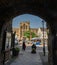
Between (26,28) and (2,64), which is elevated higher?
(26,28)

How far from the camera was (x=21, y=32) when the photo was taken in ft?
374

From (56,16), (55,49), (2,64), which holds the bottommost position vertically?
(2,64)

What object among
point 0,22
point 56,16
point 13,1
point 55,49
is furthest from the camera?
point 0,22

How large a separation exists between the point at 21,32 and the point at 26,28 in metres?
3.24

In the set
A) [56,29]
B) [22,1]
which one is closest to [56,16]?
[56,29]

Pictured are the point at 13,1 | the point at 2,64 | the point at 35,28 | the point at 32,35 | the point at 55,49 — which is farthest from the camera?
the point at 35,28

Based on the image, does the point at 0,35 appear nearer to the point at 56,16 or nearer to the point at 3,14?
the point at 3,14

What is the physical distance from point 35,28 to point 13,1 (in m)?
114

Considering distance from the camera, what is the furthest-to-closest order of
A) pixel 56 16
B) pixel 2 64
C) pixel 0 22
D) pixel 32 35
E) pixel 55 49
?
pixel 32 35 → pixel 2 64 → pixel 0 22 → pixel 55 49 → pixel 56 16

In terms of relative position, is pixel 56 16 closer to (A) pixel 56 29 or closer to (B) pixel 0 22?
(A) pixel 56 29

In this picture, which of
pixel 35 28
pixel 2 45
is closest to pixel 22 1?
pixel 2 45

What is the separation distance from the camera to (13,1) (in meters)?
10.1

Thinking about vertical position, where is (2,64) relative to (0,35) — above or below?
below

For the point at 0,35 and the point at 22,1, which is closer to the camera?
the point at 22,1
